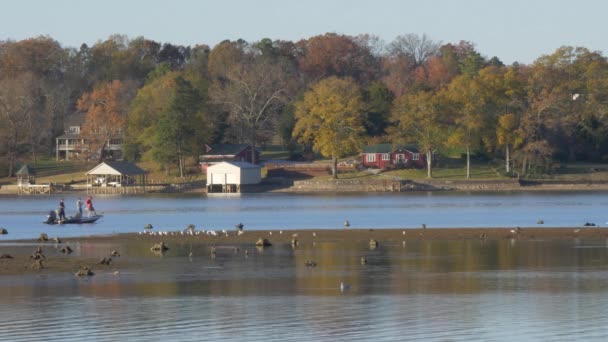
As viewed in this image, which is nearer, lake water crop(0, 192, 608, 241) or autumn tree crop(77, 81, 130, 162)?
lake water crop(0, 192, 608, 241)

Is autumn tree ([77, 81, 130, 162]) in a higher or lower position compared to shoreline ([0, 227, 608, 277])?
higher

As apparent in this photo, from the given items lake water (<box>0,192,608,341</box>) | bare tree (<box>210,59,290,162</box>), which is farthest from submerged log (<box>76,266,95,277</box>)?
bare tree (<box>210,59,290,162</box>)

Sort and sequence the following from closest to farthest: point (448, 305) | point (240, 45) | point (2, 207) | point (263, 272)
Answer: point (448, 305) → point (263, 272) → point (2, 207) → point (240, 45)

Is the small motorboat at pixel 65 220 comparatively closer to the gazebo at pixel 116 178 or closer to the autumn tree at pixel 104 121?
the gazebo at pixel 116 178

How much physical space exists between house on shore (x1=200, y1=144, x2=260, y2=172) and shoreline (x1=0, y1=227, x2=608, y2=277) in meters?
76.2

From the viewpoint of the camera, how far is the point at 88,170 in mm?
139625

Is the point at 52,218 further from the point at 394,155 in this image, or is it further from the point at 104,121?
the point at 104,121

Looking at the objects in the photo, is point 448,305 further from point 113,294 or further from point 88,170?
point 88,170

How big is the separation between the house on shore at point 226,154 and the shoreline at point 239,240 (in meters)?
76.2

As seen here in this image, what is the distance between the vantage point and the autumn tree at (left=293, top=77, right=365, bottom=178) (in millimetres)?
126188

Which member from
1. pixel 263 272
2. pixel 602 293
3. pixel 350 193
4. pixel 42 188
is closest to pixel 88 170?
pixel 42 188

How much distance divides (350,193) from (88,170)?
35.4m

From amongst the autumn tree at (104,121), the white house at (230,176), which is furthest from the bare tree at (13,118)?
the white house at (230,176)

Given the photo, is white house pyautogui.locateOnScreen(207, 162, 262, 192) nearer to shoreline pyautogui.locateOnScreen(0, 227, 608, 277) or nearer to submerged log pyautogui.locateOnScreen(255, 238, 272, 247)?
shoreline pyautogui.locateOnScreen(0, 227, 608, 277)
